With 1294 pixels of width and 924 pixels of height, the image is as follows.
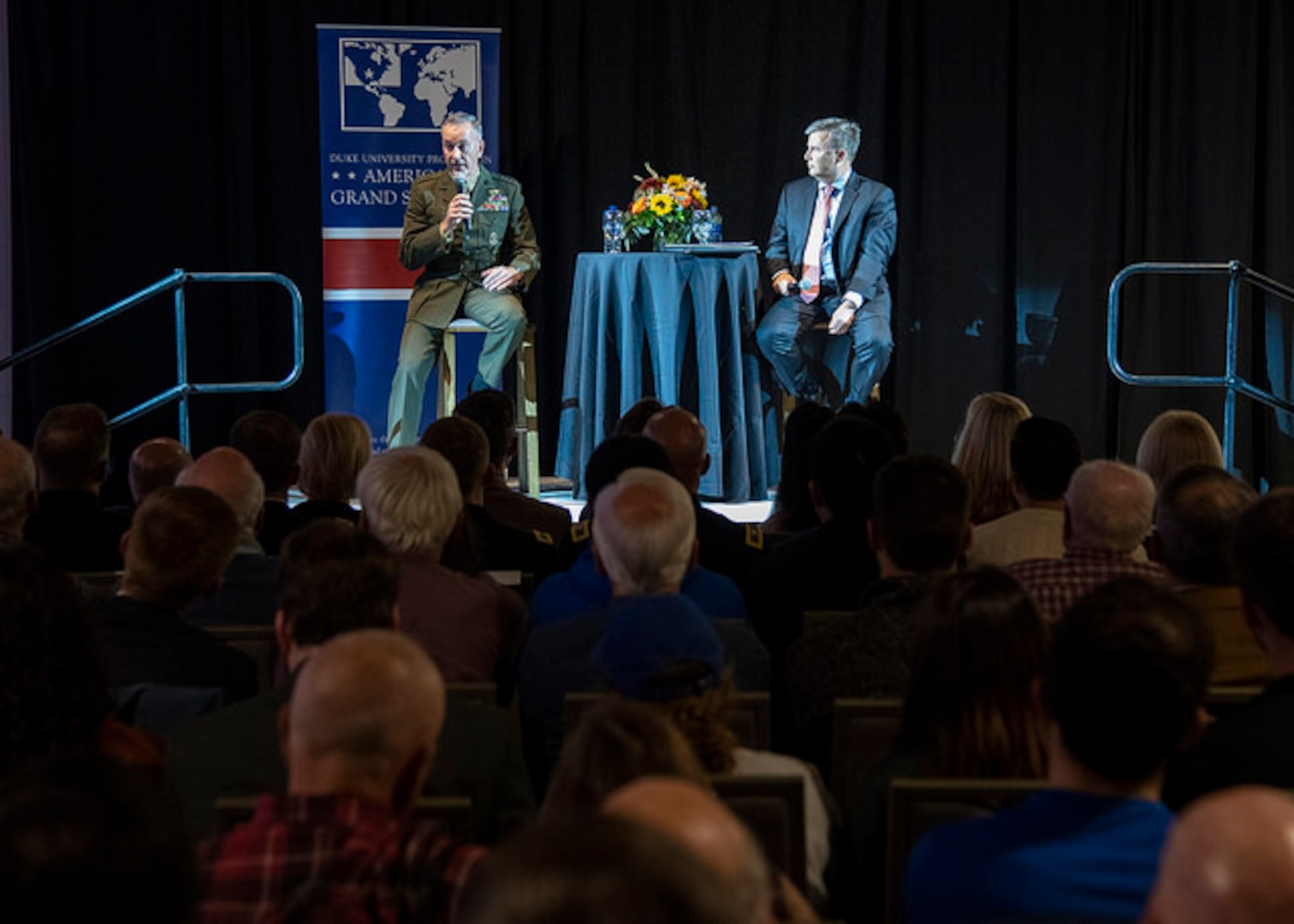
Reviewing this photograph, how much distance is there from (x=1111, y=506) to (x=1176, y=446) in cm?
111

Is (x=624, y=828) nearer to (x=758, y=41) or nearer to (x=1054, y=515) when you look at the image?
(x=1054, y=515)

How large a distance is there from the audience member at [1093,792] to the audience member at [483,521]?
2128 mm

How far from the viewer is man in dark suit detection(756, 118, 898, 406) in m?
7.65

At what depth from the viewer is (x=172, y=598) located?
290cm

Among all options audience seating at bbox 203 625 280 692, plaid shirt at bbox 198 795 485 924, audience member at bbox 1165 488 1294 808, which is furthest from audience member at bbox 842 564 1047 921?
audience seating at bbox 203 625 280 692

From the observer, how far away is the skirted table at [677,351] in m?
7.55

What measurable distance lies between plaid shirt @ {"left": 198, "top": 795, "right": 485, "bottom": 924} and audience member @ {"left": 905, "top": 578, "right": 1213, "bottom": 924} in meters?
0.50

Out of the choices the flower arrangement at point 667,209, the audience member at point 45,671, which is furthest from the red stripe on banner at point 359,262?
the audience member at point 45,671

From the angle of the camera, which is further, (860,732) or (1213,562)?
(1213,562)

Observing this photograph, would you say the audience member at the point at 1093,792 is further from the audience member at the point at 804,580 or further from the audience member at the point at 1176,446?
the audience member at the point at 1176,446

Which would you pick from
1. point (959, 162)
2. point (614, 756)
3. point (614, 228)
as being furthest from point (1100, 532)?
point (959, 162)

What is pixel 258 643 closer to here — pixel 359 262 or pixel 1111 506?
pixel 1111 506

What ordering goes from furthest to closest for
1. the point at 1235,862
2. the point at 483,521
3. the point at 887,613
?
the point at 483,521
the point at 887,613
the point at 1235,862

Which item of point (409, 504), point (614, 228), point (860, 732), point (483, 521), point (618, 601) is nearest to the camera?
point (860, 732)
